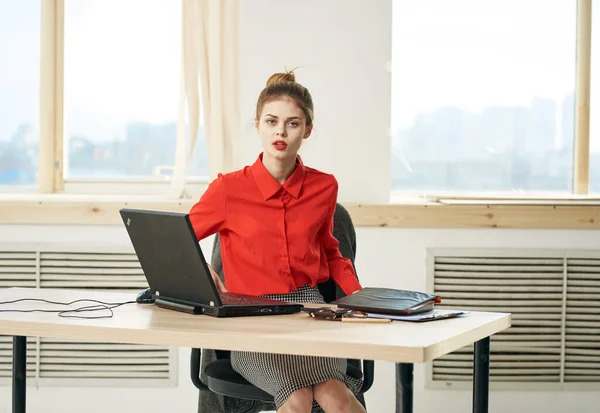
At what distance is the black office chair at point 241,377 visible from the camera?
2217 mm

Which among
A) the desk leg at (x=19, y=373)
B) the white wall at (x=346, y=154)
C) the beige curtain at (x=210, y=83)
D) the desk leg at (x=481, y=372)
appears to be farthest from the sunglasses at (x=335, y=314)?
the beige curtain at (x=210, y=83)

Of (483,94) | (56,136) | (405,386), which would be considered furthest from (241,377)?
(483,94)

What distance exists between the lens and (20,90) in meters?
3.71

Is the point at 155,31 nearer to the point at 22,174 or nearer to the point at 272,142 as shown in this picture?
the point at 22,174

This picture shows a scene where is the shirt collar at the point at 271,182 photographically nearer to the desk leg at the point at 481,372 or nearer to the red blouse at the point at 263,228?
the red blouse at the point at 263,228

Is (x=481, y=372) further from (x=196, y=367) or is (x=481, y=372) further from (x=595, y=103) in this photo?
(x=595, y=103)

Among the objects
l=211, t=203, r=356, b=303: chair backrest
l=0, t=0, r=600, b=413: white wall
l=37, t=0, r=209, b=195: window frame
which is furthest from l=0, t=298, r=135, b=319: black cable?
l=37, t=0, r=209, b=195: window frame

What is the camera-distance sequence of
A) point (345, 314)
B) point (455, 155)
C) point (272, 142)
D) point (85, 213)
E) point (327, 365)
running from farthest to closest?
1. point (455, 155)
2. point (85, 213)
3. point (272, 142)
4. point (327, 365)
5. point (345, 314)

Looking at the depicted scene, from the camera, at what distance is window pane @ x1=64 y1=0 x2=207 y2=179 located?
12.1ft

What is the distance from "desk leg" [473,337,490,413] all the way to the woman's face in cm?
72

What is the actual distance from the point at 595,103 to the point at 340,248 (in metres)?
1.69

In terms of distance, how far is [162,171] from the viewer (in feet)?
12.2

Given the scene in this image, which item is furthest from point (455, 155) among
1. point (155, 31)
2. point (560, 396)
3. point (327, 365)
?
point (327, 365)

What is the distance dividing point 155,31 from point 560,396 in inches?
88.4
